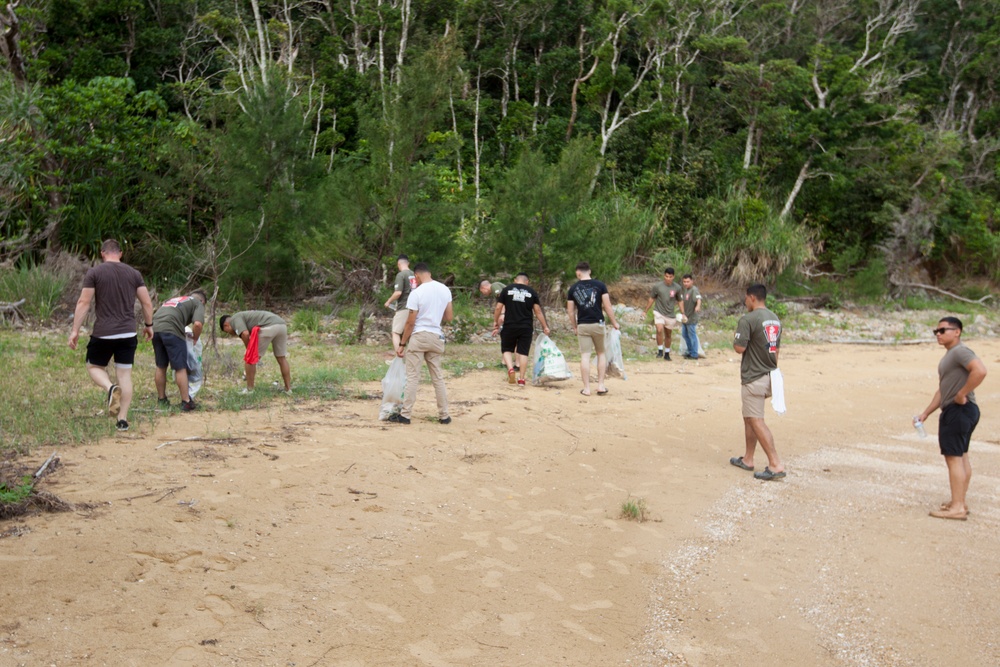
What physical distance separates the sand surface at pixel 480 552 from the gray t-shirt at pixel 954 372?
1016 mm

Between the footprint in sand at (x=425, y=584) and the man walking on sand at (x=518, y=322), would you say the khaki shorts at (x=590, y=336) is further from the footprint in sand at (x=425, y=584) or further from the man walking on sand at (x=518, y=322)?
the footprint in sand at (x=425, y=584)

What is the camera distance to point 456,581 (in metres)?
5.50

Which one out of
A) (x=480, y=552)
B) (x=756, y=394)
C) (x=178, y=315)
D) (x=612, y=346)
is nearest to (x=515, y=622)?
(x=480, y=552)

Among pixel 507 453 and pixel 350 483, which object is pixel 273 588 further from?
pixel 507 453

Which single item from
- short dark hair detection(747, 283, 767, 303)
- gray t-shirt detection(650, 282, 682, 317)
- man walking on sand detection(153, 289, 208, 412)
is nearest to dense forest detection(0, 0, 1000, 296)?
gray t-shirt detection(650, 282, 682, 317)

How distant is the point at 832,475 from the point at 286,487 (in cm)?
516

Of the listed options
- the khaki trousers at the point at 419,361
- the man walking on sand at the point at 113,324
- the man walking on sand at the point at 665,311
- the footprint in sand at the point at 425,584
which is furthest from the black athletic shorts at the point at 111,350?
the man walking on sand at the point at 665,311

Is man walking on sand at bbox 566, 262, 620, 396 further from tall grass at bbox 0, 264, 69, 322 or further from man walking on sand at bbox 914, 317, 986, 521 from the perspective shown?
tall grass at bbox 0, 264, 69, 322

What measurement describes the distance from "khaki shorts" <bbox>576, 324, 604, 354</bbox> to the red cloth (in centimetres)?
409

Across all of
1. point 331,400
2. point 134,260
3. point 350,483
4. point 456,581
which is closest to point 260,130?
point 134,260

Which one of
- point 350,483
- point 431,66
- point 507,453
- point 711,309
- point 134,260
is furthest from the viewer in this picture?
point 711,309

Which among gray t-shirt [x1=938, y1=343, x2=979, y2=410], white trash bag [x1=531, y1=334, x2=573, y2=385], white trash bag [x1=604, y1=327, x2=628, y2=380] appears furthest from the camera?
white trash bag [x1=604, y1=327, x2=628, y2=380]

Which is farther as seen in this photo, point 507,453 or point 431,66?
Result: point 431,66

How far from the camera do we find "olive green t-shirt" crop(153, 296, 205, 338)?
880 cm
